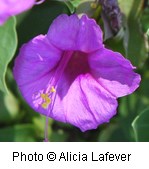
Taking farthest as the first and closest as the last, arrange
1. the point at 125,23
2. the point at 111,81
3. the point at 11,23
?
1. the point at 125,23
2. the point at 111,81
3. the point at 11,23

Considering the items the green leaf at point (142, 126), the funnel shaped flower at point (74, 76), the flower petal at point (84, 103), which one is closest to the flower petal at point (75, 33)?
the funnel shaped flower at point (74, 76)

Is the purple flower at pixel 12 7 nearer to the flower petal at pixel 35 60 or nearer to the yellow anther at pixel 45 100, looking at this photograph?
the flower petal at pixel 35 60

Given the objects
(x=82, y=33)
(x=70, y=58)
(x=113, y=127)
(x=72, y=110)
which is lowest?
(x=113, y=127)

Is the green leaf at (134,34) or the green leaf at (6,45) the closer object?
the green leaf at (6,45)

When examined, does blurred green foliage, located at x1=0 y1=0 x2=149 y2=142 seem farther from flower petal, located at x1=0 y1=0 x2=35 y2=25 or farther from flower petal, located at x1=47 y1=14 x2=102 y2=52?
flower petal, located at x1=0 y1=0 x2=35 y2=25

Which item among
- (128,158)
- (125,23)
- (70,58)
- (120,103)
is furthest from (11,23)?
(120,103)

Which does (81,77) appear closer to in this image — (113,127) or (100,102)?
(100,102)
